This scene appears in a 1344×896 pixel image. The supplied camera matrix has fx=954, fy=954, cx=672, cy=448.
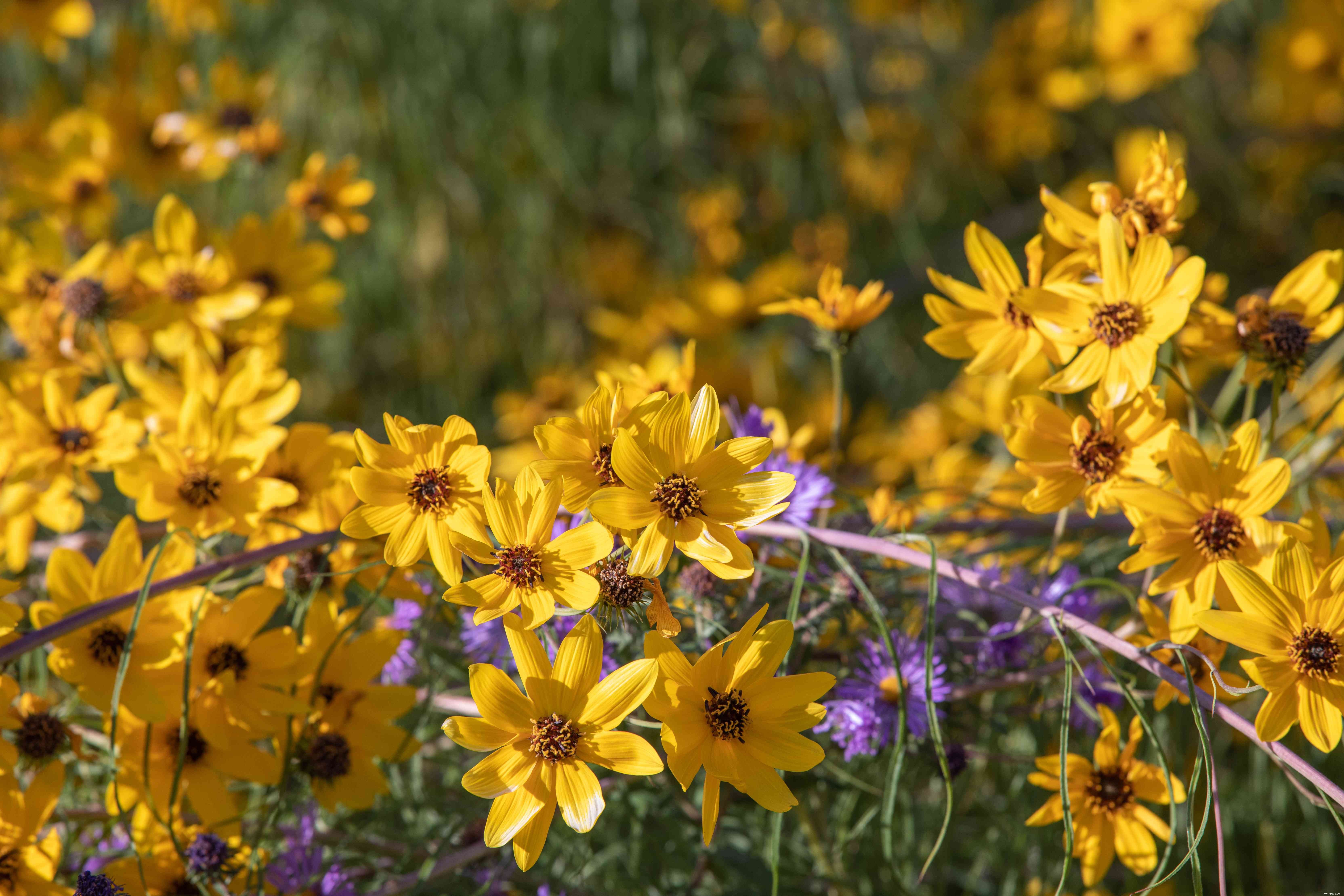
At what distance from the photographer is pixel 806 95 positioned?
1683 millimetres

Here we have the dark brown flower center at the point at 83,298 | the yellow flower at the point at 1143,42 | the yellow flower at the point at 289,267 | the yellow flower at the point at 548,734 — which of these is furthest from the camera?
the yellow flower at the point at 1143,42

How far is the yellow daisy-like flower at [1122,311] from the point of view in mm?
522

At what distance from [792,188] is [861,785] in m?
1.39

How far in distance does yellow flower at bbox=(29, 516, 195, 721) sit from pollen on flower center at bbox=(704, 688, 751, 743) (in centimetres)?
31

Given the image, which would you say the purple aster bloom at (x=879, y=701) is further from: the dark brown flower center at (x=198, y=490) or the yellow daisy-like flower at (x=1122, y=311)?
the dark brown flower center at (x=198, y=490)

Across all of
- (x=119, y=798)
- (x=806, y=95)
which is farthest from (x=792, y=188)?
(x=119, y=798)

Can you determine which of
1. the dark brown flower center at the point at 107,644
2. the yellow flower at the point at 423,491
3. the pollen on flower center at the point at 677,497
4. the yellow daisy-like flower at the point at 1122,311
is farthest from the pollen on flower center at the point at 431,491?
the yellow daisy-like flower at the point at 1122,311

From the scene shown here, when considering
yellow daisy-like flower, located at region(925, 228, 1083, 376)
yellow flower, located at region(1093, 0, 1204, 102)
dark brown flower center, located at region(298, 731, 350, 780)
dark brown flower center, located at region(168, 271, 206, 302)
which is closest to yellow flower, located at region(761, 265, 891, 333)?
yellow daisy-like flower, located at region(925, 228, 1083, 376)

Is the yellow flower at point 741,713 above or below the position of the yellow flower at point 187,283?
below

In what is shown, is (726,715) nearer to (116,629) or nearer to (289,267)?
(116,629)

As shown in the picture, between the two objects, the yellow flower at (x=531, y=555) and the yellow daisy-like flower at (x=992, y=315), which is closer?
the yellow flower at (x=531, y=555)

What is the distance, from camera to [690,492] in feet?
1.53

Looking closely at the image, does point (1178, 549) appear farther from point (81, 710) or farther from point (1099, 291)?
point (81, 710)

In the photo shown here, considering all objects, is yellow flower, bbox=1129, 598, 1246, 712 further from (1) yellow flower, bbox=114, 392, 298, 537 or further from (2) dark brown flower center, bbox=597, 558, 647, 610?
(1) yellow flower, bbox=114, 392, 298, 537
